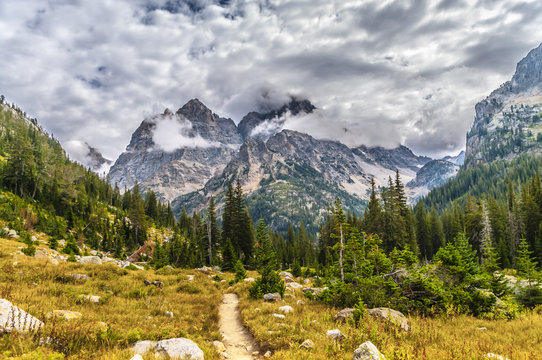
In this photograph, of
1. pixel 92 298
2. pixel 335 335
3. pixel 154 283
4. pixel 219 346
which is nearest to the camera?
pixel 335 335

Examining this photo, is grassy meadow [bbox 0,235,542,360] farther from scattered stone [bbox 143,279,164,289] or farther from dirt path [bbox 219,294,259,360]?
scattered stone [bbox 143,279,164,289]

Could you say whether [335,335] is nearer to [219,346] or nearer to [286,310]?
[219,346]

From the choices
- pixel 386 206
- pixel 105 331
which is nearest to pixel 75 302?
pixel 105 331

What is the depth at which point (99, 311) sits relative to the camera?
1165 centimetres

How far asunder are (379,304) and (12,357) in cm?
1562

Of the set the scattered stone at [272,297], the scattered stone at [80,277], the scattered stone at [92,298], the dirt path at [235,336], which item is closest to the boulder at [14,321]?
the scattered stone at [92,298]

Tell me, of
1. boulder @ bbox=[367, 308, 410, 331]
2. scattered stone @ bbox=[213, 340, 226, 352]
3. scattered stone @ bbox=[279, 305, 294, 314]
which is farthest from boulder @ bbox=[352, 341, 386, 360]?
scattered stone @ bbox=[279, 305, 294, 314]

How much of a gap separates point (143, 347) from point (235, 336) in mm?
4986

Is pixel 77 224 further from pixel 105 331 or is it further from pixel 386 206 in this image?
pixel 386 206

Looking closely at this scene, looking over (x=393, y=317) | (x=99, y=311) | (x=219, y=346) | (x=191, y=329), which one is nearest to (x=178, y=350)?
(x=219, y=346)

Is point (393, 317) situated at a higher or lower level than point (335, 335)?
lower

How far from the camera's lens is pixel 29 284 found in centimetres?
1328

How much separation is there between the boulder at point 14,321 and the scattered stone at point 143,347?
2.79 meters

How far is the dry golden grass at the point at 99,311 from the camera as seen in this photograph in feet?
24.1
